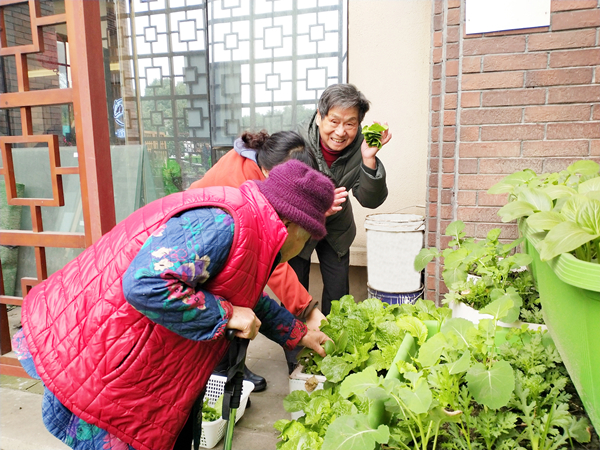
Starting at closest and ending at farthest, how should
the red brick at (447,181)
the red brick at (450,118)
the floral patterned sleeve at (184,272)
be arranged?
the floral patterned sleeve at (184,272)
the red brick at (450,118)
the red brick at (447,181)

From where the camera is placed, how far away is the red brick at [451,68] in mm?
2932

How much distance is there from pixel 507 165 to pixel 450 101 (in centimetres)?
60

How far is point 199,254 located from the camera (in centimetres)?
126

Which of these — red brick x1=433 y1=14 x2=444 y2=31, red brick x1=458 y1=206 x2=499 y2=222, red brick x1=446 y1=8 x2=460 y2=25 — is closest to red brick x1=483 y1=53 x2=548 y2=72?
red brick x1=446 y1=8 x2=460 y2=25

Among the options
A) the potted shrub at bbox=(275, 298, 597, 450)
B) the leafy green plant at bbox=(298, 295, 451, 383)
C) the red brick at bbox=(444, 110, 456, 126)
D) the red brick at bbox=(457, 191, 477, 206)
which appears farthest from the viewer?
the red brick at bbox=(444, 110, 456, 126)

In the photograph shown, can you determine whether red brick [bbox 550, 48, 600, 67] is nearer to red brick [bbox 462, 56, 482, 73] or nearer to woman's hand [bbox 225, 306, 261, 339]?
red brick [bbox 462, 56, 482, 73]

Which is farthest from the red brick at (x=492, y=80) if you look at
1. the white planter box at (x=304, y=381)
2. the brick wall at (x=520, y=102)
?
the white planter box at (x=304, y=381)

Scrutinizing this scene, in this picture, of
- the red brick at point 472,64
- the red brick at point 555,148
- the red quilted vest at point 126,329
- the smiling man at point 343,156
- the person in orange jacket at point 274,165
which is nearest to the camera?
the red quilted vest at point 126,329

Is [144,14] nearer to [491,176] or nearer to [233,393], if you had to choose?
[491,176]

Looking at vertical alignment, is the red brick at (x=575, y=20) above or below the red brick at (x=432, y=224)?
above

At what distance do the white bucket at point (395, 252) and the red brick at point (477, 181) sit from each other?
745 millimetres

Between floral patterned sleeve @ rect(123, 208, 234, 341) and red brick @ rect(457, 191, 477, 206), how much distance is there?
186cm

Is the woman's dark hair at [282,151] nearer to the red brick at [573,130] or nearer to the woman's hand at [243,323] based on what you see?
the woman's hand at [243,323]

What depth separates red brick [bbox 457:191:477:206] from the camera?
8.92 ft
